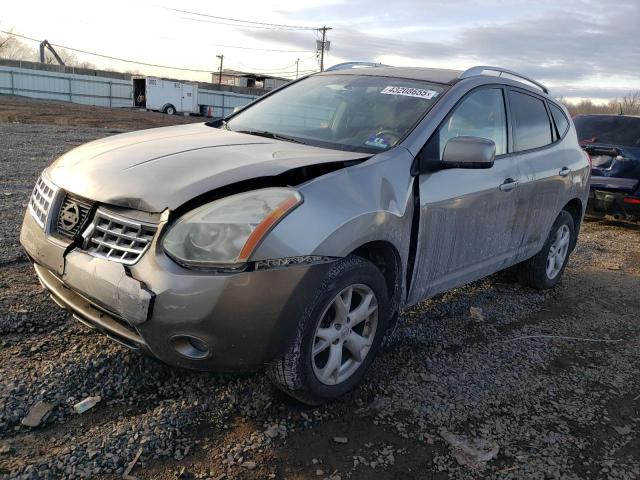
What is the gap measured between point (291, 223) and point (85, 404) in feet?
4.32

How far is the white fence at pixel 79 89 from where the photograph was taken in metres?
38.9

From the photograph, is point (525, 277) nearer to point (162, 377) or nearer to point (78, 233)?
point (162, 377)

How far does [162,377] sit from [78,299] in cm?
62

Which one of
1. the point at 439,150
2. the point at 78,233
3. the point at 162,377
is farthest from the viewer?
the point at 439,150

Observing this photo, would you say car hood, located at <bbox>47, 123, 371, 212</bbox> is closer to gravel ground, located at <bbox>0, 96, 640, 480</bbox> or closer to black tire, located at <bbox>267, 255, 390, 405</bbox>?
black tire, located at <bbox>267, 255, 390, 405</bbox>

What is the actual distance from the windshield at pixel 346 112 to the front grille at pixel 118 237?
1337 mm

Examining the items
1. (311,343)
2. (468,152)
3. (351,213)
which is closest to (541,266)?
(468,152)

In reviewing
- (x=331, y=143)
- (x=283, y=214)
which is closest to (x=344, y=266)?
(x=283, y=214)

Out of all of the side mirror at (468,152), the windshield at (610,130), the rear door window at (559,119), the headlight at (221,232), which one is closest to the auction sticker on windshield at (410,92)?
the side mirror at (468,152)

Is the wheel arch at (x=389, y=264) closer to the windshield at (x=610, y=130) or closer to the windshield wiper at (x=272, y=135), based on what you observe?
the windshield wiper at (x=272, y=135)

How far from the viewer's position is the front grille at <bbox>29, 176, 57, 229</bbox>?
9.19 feet

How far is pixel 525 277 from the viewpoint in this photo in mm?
5145

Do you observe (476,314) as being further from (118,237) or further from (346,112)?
(118,237)

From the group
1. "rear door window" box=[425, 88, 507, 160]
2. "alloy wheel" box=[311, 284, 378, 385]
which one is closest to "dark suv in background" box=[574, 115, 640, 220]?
"rear door window" box=[425, 88, 507, 160]
